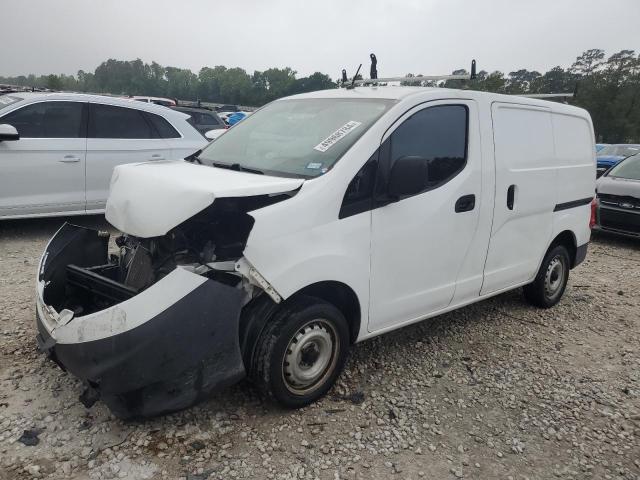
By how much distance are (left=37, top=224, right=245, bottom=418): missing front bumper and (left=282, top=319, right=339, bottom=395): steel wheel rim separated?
33 centimetres

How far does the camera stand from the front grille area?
793cm

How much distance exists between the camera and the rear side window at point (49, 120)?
5988mm

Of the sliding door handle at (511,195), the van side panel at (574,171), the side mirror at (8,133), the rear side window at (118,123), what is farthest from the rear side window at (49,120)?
the van side panel at (574,171)

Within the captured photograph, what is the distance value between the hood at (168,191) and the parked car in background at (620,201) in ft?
23.5

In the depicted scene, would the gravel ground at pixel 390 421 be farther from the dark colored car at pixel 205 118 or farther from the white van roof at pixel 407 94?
the dark colored car at pixel 205 118

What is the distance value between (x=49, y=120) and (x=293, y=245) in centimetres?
488

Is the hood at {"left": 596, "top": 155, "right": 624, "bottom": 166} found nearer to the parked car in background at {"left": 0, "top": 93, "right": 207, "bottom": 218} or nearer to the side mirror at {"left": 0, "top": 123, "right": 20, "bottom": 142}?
the parked car in background at {"left": 0, "top": 93, "right": 207, "bottom": 218}

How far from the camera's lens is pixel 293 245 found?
8.97ft

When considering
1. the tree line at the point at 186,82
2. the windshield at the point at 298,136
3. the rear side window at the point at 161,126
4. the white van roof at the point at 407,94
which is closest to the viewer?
the windshield at the point at 298,136

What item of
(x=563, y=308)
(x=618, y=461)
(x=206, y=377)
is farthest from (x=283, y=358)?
(x=563, y=308)

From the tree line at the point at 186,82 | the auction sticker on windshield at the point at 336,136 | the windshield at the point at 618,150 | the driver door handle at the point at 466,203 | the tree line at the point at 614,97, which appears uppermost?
the tree line at the point at 186,82

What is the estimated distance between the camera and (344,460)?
2709 mm

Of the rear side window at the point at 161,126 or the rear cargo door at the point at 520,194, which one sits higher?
the rear side window at the point at 161,126

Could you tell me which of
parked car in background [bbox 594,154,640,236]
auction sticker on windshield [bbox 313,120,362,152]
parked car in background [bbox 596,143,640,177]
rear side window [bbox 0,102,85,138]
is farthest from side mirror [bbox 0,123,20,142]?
parked car in background [bbox 596,143,640,177]
